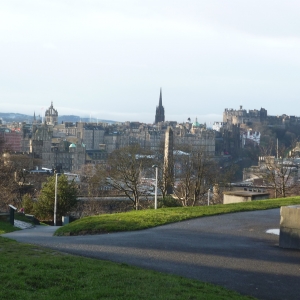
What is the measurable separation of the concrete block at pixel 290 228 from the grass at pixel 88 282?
9.71 feet

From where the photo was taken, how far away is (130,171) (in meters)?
36.9

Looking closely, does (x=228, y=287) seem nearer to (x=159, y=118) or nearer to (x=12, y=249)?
Answer: (x=12, y=249)

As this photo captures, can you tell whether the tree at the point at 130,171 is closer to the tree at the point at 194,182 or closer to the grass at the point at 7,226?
the tree at the point at 194,182

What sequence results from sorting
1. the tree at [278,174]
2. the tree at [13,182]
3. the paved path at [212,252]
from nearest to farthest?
the paved path at [212,252] → the tree at [278,174] → the tree at [13,182]

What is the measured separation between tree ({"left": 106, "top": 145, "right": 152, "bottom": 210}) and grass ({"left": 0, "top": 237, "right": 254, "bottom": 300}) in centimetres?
2625

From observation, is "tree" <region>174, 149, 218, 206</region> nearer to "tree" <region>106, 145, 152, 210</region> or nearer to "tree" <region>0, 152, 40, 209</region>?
"tree" <region>106, 145, 152, 210</region>

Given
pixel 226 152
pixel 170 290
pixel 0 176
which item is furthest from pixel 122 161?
pixel 226 152

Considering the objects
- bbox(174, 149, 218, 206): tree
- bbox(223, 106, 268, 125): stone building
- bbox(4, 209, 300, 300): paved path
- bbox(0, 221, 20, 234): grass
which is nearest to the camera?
bbox(4, 209, 300, 300): paved path

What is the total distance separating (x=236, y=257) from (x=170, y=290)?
255cm

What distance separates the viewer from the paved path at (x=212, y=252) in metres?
7.62

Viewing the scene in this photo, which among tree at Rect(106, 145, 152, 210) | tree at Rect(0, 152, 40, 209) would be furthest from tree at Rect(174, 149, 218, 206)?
tree at Rect(0, 152, 40, 209)

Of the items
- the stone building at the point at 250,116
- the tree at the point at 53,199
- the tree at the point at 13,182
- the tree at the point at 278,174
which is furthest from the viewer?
the stone building at the point at 250,116

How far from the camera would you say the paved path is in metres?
7.62

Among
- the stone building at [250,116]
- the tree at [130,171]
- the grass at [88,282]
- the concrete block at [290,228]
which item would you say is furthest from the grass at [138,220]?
the stone building at [250,116]
